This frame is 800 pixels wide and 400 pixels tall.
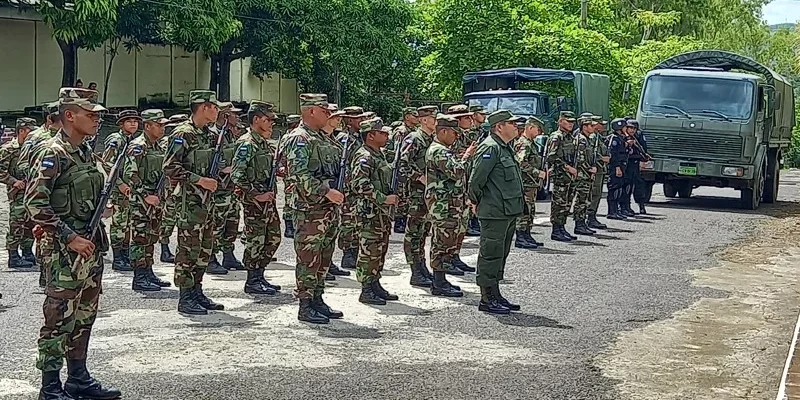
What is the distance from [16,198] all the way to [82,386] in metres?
4.80

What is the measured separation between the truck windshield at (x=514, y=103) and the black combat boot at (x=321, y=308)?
1162cm

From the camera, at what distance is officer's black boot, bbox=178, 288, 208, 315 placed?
28.7 ft

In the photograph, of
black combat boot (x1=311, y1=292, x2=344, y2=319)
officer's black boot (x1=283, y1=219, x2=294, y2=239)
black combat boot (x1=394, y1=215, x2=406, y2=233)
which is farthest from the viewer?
black combat boot (x1=394, y1=215, x2=406, y2=233)

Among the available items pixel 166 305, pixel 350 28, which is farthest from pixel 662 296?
pixel 350 28

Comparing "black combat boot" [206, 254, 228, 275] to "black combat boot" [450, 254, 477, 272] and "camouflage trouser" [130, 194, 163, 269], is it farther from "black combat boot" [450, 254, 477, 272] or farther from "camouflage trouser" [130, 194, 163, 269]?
"black combat boot" [450, 254, 477, 272]

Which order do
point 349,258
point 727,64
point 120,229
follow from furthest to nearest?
1. point 727,64
2. point 349,258
3. point 120,229

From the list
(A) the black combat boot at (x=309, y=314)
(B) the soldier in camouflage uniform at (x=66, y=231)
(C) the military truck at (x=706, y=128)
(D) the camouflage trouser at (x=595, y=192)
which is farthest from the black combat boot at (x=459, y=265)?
(C) the military truck at (x=706, y=128)

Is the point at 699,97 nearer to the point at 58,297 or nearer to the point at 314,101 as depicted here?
the point at 314,101

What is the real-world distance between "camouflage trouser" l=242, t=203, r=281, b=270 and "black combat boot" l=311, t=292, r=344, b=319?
4.68ft

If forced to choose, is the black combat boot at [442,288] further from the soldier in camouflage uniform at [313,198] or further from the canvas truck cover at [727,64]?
the canvas truck cover at [727,64]

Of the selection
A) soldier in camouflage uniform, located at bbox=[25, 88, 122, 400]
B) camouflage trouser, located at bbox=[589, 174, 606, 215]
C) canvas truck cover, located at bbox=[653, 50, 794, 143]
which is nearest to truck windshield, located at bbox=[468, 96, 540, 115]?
canvas truck cover, located at bbox=[653, 50, 794, 143]

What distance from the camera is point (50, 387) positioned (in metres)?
6.05

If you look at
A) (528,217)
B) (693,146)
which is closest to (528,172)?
(528,217)

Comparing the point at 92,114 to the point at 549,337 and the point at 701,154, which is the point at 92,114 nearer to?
the point at 549,337
